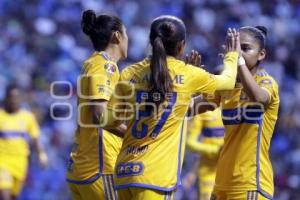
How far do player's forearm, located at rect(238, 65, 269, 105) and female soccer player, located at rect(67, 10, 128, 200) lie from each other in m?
1.08

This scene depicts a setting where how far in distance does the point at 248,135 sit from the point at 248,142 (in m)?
0.06

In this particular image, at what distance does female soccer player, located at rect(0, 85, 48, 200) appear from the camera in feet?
41.2

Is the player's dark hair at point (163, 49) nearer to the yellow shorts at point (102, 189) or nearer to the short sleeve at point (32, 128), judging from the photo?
the yellow shorts at point (102, 189)

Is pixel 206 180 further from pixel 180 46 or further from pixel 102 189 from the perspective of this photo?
pixel 180 46

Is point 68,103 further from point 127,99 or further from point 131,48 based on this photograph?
point 127,99

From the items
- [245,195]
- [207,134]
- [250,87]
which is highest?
[250,87]

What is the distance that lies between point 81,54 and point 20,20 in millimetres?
1477

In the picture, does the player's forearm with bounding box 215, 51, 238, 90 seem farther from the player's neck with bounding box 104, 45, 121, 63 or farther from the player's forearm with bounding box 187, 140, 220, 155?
the player's forearm with bounding box 187, 140, 220, 155

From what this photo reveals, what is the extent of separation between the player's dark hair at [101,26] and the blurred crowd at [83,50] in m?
7.33

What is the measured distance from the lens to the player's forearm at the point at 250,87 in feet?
22.7

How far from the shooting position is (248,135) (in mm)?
7203

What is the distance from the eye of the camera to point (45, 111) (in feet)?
51.4

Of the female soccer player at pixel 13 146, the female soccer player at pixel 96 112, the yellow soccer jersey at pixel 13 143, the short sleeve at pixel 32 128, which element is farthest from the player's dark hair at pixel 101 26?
the short sleeve at pixel 32 128

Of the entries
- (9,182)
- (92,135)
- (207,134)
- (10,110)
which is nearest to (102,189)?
(92,135)
